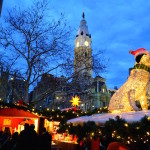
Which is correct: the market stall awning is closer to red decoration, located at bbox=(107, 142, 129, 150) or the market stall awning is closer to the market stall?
the market stall

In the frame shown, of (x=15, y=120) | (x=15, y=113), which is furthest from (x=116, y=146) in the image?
(x=15, y=120)

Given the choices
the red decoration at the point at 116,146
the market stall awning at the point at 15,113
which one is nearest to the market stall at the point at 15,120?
the market stall awning at the point at 15,113

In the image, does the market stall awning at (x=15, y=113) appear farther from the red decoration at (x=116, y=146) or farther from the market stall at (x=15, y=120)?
the red decoration at (x=116, y=146)

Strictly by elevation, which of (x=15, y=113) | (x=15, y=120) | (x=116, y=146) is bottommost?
(x=116, y=146)

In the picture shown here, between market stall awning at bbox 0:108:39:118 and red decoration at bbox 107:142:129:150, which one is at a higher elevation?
market stall awning at bbox 0:108:39:118

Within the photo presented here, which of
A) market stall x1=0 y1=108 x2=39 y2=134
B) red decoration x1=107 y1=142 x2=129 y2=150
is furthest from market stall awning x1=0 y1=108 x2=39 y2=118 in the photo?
red decoration x1=107 y1=142 x2=129 y2=150

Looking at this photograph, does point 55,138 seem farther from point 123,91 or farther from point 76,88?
point 123,91

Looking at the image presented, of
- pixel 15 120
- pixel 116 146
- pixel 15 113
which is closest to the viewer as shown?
pixel 116 146

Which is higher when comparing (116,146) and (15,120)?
(15,120)

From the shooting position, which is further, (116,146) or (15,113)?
(15,113)

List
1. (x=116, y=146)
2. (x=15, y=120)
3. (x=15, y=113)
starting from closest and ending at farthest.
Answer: (x=116, y=146)
(x=15, y=113)
(x=15, y=120)

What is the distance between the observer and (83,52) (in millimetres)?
15633

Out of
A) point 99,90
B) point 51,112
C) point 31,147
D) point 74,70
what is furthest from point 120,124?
point 99,90

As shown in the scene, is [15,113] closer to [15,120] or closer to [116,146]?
[15,120]
